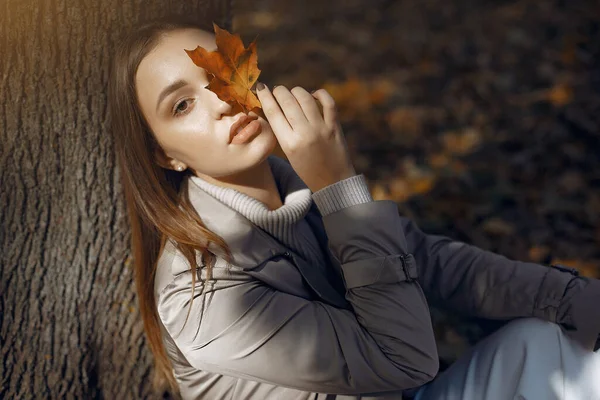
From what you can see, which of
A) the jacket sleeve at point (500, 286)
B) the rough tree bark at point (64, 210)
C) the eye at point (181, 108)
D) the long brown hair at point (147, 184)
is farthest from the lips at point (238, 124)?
the jacket sleeve at point (500, 286)

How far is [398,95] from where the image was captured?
407 cm

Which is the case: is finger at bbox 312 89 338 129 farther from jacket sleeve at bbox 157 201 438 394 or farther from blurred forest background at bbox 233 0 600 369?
blurred forest background at bbox 233 0 600 369

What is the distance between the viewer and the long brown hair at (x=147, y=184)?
1.67 metres

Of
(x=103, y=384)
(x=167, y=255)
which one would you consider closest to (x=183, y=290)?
(x=167, y=255)

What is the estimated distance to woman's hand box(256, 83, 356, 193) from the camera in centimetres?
159

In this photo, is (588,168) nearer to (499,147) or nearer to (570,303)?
(499,147)

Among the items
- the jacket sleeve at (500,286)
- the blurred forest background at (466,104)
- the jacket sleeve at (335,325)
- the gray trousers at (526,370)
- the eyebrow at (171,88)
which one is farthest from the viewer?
the blurred forest background at (466,104)

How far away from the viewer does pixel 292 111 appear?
159cm

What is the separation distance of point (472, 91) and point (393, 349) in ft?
8.96

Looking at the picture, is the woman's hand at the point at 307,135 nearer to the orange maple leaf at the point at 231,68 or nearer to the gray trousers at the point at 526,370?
the orange maple leaf at the point at 231,68

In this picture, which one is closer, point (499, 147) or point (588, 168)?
point (588, 168)

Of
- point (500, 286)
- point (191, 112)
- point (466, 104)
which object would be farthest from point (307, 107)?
point (466, 104)

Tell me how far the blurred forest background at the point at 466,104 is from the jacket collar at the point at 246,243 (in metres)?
1.00

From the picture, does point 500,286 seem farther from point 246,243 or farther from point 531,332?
point 246,243
